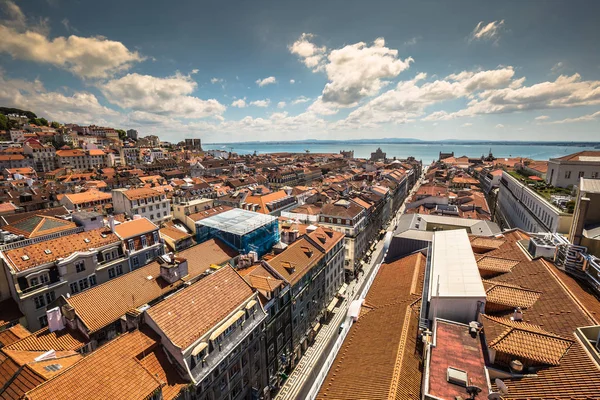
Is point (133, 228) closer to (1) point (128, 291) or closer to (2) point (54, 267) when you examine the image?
(2) point (54, 267)

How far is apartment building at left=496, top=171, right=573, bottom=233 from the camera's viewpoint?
38059 millimetres

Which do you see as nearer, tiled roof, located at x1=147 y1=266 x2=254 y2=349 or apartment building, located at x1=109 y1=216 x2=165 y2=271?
tiled roof, located at x1=147 y1=266 x2=254 y2=349

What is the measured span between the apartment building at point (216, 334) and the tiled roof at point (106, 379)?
2.17 meters

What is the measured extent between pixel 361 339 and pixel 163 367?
15135 millimetres

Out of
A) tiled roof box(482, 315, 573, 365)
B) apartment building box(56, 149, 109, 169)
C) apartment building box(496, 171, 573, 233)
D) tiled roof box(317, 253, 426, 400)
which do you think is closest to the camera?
tiled roof box(482, 315, 573, 365)

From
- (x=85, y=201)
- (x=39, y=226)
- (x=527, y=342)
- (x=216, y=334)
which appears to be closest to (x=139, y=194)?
(x=85, y=201)

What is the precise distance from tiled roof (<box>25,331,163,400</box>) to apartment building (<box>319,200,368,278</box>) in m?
39.7

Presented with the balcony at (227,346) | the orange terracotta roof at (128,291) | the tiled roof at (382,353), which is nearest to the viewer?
the tiled roof at (382,353)

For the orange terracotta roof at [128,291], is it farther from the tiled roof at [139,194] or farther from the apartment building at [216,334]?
the tiled roof at [139,194]

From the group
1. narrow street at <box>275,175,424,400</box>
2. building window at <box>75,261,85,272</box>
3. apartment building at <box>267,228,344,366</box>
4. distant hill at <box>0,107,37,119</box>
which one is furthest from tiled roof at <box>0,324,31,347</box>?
distant hill at <box>0,107,37,119</box>

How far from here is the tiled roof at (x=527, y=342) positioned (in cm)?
1414

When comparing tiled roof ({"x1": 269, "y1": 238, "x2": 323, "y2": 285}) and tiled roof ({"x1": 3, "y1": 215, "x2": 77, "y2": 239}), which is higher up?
tiled roof ({"x1": 3, "y1": 215, "x2": 77, "y2": 239})

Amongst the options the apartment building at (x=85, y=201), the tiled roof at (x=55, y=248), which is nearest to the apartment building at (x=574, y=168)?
the tiled roof at (x=55, y=248)

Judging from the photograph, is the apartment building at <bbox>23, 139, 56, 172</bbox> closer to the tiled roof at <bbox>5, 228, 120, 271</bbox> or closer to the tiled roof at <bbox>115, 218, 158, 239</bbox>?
the tiled roof at <bbox>115, 218, 158, 239</bbox>
